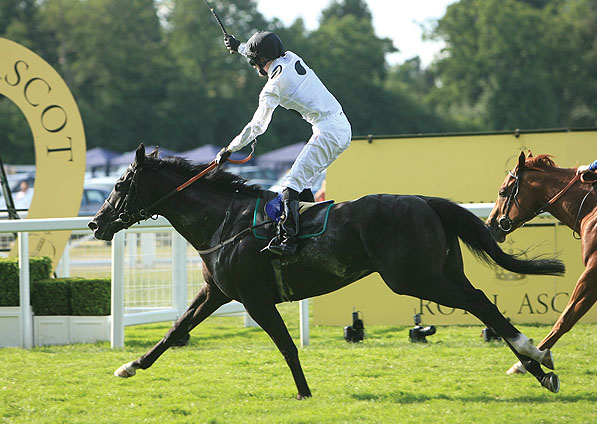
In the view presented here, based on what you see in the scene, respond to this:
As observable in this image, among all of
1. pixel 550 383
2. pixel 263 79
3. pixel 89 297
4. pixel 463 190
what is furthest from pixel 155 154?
pixel 263 79

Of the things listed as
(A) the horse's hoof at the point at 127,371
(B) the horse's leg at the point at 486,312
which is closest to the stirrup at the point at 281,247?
(B) the horse's leg at the point at 486,312

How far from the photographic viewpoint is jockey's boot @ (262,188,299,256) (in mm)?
5238

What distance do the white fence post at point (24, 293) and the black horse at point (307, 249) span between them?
2.19 metres

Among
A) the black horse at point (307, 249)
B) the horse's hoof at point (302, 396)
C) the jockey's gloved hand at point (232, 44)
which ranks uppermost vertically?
the jockey's gloved hand at point (232, 44)

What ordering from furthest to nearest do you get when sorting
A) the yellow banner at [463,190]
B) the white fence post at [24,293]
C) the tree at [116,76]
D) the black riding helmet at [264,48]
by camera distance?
the tree at [116,76], the yellow banner at [463,190], the white fence post at [24,293], the black riding helmet at [264,48]

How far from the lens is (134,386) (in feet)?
19.1

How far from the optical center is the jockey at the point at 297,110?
17.3ft

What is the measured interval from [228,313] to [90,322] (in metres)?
1.39

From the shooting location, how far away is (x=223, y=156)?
5.38 meters

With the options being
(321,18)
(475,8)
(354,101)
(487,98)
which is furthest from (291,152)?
(321,18)

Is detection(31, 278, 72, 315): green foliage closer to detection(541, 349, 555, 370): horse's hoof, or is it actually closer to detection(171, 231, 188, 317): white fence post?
detection(171, 231, 188, 317): white fence post

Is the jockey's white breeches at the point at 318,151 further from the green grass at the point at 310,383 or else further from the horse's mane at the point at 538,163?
the horse's mane at the point at 538,163

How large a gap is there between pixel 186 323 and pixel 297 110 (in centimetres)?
166

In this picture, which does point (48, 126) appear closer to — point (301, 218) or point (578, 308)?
point (301, 218)
